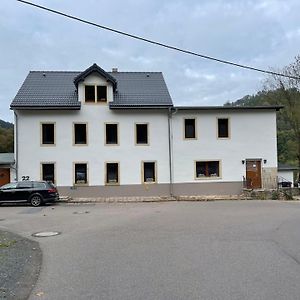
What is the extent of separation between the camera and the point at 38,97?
1297 inches

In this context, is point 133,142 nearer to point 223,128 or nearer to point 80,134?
point 80,134

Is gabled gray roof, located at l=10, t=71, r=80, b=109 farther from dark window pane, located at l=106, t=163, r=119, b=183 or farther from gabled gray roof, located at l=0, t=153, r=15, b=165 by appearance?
dark window pane, located at l=106, t=163, r=119, b=183

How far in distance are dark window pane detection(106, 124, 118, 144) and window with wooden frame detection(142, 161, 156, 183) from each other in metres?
2.74

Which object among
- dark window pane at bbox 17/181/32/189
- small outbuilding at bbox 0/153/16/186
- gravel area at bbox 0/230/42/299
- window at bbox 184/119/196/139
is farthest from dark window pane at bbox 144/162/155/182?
gravel area at bbox 0/230/42/299

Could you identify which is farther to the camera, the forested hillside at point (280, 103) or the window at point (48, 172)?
the forested hillside at point (280, 103)

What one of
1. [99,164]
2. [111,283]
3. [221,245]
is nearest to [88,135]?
[99,164]

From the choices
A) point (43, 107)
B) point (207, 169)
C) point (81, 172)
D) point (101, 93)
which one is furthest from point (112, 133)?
point (207, 169)

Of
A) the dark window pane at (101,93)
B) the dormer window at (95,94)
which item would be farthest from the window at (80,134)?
the dark window pane at (101,93)

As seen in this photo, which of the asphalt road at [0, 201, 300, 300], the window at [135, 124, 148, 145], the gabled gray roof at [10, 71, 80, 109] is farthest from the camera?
the window at [135, 124, 148, 145]

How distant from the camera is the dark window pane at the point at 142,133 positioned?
108 ft

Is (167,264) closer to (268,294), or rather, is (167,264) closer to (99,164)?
(268,294)

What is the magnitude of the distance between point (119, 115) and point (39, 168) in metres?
6.82

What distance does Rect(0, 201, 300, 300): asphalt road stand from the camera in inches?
263

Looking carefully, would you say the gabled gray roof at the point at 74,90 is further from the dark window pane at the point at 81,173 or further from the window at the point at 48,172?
the dark window pane at the point at 81,173
